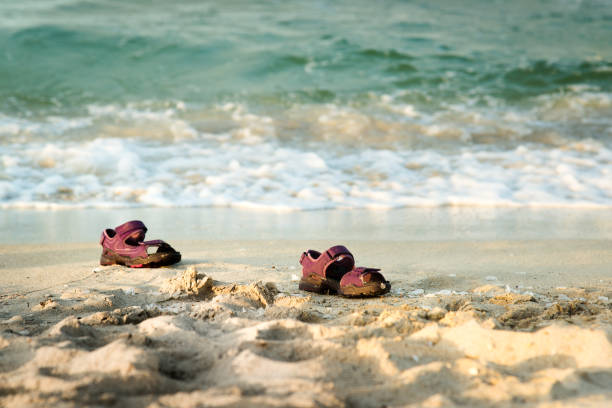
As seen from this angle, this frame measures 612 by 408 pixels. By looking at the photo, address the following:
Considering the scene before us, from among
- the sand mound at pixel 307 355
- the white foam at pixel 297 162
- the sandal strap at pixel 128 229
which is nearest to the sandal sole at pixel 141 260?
the sandal strap at pixel 128 229

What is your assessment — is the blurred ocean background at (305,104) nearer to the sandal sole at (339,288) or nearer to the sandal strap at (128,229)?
the sandal strap at (128,229)

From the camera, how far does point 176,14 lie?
14.2 m

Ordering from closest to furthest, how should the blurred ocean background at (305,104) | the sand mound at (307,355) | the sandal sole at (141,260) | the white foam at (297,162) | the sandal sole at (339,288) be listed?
the sand mound at (307,355), the sandal sole at (339,288), the sandal sole at (141,260), the white foam at (297,162), the blurred ocean background at (305,104)

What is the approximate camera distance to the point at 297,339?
1906mm

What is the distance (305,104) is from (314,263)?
743 cm

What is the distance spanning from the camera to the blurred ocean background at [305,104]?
5895 millimetres

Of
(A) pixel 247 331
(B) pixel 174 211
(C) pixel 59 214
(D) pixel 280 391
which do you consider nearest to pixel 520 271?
(A) pixel 247 331

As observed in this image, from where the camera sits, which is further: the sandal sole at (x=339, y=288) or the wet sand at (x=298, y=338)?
the sandal sole at (x=339, y=288)

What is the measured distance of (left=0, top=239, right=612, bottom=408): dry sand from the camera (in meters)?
1.52

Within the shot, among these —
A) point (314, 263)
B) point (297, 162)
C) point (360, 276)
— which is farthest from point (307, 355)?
point (297, 162)

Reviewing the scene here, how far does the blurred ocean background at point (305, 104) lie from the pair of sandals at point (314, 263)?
1975 millimetres

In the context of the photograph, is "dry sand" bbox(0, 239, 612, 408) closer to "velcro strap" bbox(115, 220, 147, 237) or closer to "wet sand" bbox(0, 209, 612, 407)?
"wet sand" bbox(0, 209, 612, 407)

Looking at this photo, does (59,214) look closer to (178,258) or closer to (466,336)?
(178,258)

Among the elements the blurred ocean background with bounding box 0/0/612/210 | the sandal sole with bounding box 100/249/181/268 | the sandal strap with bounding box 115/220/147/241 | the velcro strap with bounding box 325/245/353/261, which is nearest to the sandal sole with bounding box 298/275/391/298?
the velcro strap with bounding box 325/245/353/261
